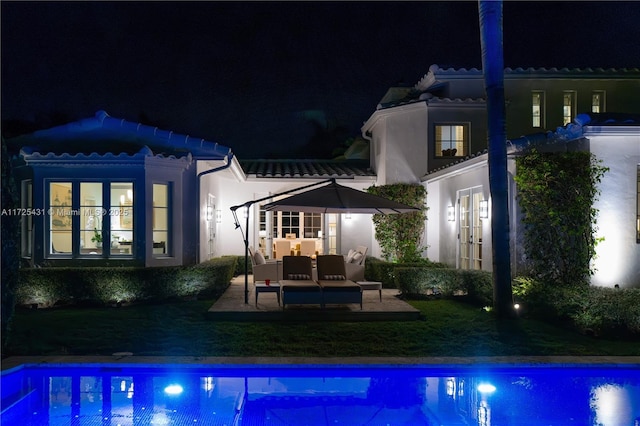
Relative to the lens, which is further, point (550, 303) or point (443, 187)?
point (443, 187)

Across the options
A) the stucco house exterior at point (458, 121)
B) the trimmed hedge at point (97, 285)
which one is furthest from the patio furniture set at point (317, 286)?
the stucco house exterior at point (458, 121)

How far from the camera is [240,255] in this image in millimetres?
19547

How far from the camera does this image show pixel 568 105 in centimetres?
1892

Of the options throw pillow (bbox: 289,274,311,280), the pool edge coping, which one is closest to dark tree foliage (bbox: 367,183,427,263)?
throw pillow (bbox: 289,274,311,280)

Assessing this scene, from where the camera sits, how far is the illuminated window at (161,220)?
14086 millimetres

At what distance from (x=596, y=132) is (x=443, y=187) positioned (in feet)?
22.0

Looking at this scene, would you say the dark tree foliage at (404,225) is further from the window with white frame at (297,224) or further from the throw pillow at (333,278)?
the throw pillow at (333,278)

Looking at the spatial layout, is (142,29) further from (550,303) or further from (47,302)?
(550,303)

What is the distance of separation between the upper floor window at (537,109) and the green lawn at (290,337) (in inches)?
377

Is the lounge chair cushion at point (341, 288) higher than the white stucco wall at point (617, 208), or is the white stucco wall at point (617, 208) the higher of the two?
the white stucco wall at point (617, 208)

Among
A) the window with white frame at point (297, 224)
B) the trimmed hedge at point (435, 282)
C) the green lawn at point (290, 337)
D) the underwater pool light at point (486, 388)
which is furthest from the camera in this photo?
the window with white frame at point (297, 224)

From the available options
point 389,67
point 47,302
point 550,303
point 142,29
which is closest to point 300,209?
point 550,303

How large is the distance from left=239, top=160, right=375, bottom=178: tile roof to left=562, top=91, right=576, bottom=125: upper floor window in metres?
6.97

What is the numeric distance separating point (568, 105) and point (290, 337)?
47.2ft
